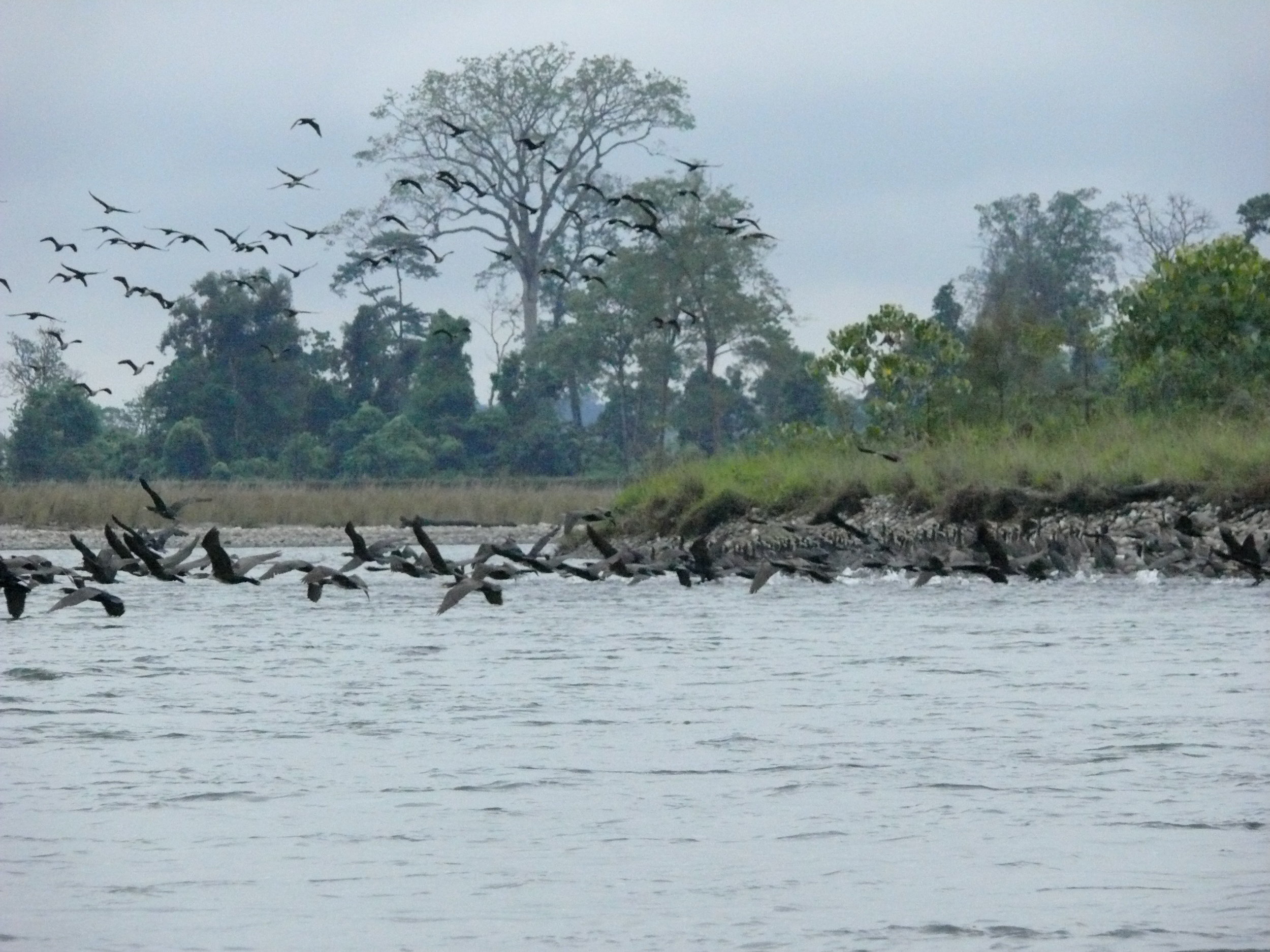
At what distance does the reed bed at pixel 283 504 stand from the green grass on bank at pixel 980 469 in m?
11.1

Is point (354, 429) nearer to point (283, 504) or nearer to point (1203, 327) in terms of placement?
point (283, 504)

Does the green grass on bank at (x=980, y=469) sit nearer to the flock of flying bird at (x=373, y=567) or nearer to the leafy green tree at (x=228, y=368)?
the flock of flying bird at (x=373, y=567)

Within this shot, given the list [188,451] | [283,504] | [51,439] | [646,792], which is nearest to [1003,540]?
[646,792]

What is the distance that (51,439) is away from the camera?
59.8m

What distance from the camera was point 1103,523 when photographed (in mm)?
25656

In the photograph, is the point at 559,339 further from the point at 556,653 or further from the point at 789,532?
the point at 556,653

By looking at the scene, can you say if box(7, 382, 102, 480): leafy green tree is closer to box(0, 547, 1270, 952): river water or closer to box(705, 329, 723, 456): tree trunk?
box(705, 329, 723, 456): tree trunk

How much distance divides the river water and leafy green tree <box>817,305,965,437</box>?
1915 centimetres

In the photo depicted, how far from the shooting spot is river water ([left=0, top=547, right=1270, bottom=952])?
632 centimetres

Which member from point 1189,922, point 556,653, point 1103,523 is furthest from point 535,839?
point 1103,523

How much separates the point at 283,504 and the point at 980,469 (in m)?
22.9

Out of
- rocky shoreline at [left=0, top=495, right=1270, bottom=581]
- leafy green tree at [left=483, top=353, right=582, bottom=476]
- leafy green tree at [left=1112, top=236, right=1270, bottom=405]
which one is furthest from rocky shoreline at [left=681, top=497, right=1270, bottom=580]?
leafy green tree at [left=483, top=353, right=582, bottom=476]

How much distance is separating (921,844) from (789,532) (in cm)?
2078

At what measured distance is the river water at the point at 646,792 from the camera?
6.32 m
